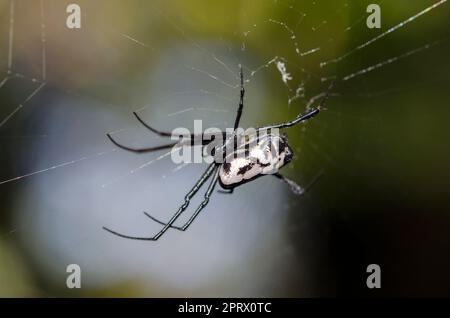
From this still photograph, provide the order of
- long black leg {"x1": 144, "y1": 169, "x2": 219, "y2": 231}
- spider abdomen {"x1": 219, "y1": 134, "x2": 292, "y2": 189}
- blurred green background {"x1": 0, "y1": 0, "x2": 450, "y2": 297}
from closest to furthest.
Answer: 1. spider abdomen {"x1": 219, "y1": 134, "x2": 292, "y2": 189}
2. long black leg {"x1": 144, "y1": 169, "x2": 219, "y2": 231}
3. blurred green background {"x1": 0, "y1": 0, "x2": 450, "y2": 297}

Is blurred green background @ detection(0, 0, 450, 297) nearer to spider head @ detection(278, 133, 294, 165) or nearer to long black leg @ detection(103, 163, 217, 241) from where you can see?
long black leg @ detection(103, 163, 217, 241)

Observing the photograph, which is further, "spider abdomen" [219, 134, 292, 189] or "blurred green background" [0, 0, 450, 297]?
"blurred green background" [0, 0, 450, 297]

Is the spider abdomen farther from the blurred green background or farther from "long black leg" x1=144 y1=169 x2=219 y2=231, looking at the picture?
the blurred green background

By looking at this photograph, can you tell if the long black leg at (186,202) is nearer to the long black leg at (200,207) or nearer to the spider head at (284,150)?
the long black leg at (200,207)

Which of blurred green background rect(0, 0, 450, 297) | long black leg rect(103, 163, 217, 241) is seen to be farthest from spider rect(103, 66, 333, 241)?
blurred green background rect(0, 0, 450, 297)

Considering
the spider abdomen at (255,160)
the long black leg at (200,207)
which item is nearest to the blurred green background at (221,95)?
the long black leg at (200,207)

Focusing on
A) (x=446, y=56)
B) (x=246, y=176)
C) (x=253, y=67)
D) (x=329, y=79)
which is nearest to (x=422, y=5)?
(x=446, y=56)

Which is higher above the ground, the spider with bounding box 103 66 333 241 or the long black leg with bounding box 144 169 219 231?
the spider with bounding box 103 66 333 241

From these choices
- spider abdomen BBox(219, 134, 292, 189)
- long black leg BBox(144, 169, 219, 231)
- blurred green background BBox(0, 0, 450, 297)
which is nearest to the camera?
spider abdomen BBox(219, 134, 292, 189)
